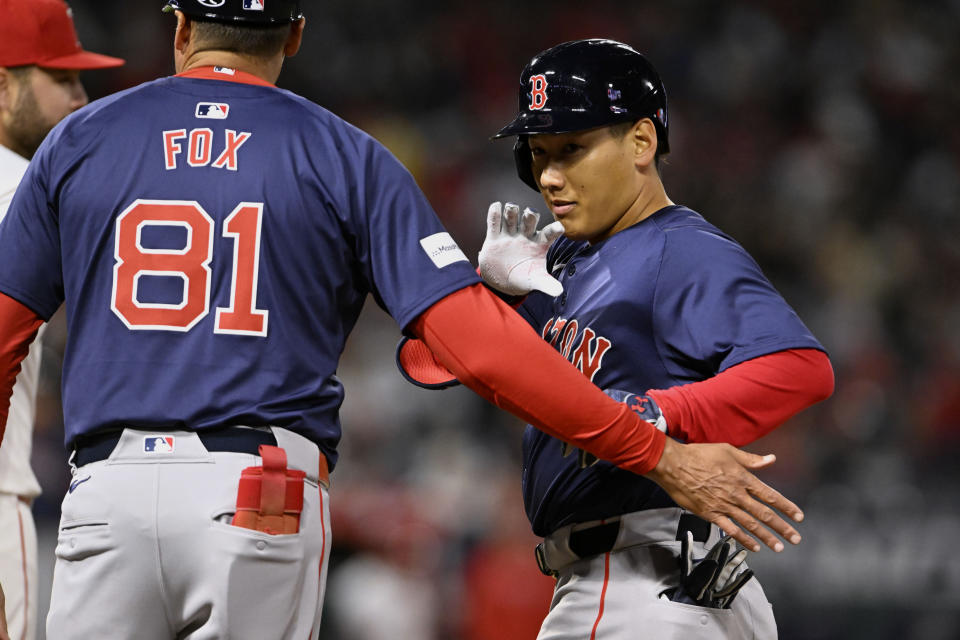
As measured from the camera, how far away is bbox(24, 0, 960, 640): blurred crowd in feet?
23.6

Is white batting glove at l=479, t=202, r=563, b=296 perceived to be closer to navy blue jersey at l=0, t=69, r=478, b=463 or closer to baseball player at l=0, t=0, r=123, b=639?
navy blue jersey at l=0, t=69, r=478, b=463

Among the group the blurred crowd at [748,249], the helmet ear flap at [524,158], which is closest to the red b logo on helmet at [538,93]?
the helmet ear flap at [524,158]

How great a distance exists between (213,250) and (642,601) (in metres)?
1.30

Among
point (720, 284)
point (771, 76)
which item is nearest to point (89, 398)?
point (720, 284)

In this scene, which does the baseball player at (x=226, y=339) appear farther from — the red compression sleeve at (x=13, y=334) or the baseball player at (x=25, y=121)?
the baseball player at (x=25, y=121)

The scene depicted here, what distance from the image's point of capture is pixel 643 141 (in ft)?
10.3

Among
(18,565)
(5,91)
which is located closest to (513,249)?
(18,565)

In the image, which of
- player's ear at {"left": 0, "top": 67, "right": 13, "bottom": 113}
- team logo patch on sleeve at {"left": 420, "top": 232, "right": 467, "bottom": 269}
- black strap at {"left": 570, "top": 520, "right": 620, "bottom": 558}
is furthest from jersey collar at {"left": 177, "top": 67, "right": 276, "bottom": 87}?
player's ear at {"left": 0, "top": 67, "right": 13, "bottom": 113}

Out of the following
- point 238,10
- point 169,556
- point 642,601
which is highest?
point 238,10

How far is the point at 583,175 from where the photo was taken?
3.10 meters

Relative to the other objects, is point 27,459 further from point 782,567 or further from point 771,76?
point 771,76

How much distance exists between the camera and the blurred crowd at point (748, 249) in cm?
720

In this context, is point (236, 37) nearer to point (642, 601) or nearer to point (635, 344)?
point (635, 344)

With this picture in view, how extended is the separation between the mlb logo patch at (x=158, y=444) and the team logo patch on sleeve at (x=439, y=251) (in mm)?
650
